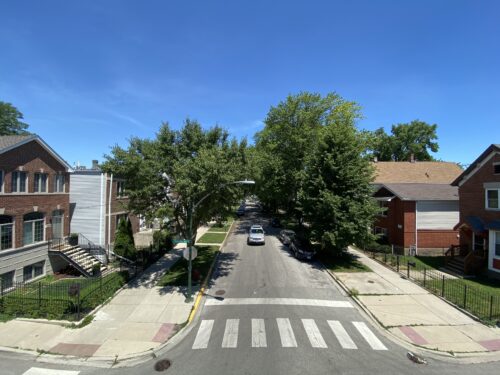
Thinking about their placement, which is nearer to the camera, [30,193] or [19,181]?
[19,181]

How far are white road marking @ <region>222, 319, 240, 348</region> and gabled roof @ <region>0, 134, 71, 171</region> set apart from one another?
606 inches

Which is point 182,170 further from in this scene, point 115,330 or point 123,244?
point 123,244

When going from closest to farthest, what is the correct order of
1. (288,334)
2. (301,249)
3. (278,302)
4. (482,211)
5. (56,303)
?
(288,334), (56,303), (278,302), (482,211), (301,249)

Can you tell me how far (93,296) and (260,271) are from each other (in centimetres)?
1028

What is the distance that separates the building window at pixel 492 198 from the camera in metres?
19.8

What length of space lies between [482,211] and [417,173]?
21.4 m

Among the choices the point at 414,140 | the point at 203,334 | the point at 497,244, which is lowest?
the point at 203,334

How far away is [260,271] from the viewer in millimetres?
20312

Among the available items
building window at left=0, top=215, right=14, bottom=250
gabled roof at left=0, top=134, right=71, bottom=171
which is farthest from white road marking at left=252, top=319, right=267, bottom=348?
gabled roof at left=0, top=134, right=71, bottom=171

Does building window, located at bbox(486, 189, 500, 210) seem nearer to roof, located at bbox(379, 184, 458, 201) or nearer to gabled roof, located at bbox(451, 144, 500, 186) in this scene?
gabled roof, located at bbox(451, 144, 500, 186)

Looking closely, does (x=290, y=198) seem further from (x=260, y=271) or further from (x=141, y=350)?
(x=141, y=350)

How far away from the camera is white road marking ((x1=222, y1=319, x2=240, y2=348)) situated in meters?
10.7

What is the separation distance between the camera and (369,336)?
11.6 m

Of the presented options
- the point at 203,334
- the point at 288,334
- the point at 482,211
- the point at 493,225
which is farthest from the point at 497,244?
the point at 203,334
